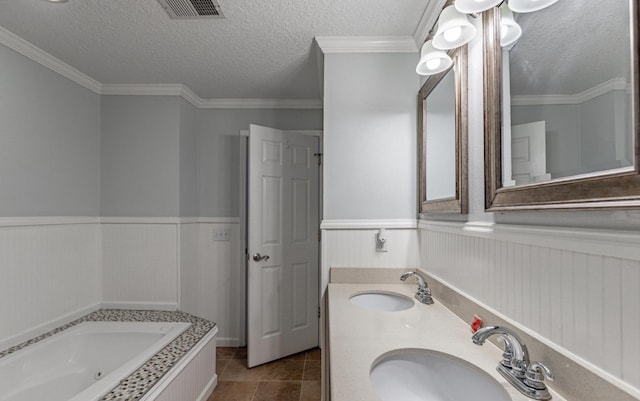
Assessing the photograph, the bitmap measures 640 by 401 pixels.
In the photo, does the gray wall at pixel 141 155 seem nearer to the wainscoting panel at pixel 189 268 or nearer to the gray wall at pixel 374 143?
the wainscoting panel at pixel 189 268

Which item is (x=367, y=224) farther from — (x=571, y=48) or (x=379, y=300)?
(x=571, y=48)

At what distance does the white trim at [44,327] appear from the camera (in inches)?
70.7

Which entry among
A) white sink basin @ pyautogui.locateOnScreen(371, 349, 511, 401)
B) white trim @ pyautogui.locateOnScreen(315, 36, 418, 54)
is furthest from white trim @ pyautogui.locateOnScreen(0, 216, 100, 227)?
white sink basin @ pyautogui.locateOnScreen(371, 349, 511, 401)

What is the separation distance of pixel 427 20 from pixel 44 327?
3.05 m

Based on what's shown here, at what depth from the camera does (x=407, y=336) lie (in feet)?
3.41

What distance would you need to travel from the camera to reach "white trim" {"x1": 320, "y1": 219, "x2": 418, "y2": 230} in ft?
6.03

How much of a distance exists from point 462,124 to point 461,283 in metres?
0.66

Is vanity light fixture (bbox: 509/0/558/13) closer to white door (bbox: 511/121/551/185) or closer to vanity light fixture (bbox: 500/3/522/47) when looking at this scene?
vanity light fixture (bbox: 500/3/522/47)

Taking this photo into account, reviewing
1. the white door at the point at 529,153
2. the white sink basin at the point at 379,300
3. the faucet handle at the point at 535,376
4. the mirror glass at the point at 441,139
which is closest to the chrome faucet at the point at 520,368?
the faucet handle at the point at 535,376

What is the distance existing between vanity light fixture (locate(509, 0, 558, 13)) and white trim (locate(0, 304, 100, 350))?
2.93 metres

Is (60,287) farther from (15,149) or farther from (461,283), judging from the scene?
(461,283)

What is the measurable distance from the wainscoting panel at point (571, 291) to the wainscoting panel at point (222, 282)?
2259 millimetres

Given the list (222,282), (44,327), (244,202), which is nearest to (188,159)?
(244,202)

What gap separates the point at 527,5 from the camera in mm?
809
